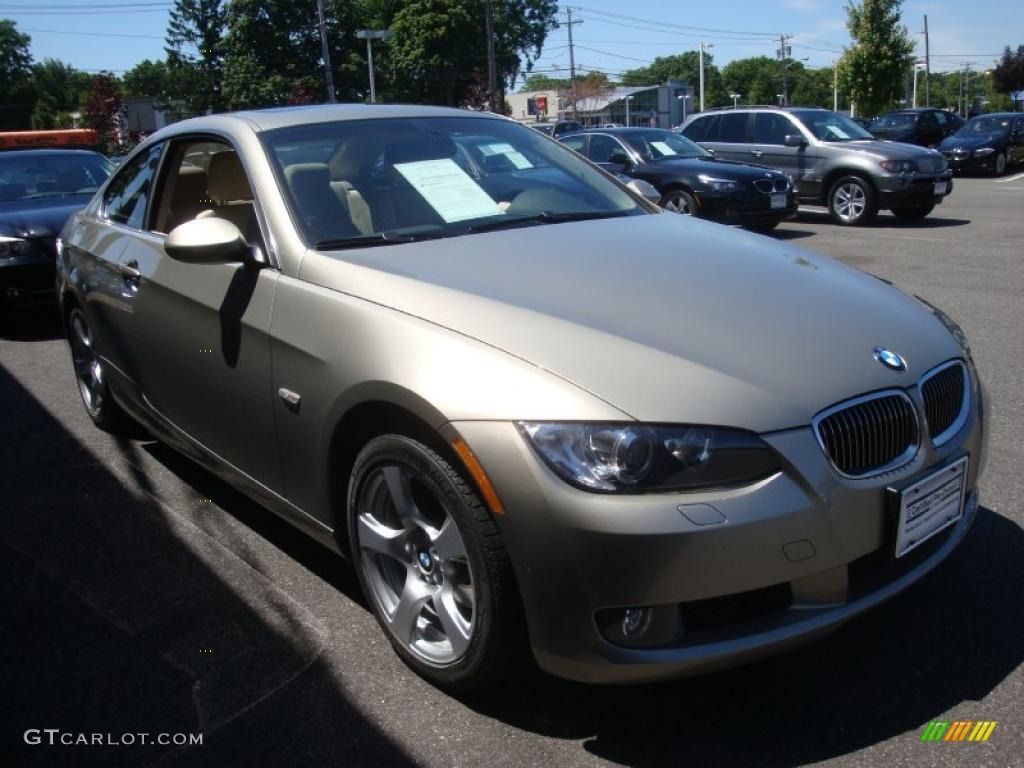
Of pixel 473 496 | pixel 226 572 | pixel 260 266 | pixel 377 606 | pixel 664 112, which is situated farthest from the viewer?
pixel 664 112

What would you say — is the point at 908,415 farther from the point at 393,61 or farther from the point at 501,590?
the point at 393,61

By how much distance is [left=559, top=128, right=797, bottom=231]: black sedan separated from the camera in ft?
39.0

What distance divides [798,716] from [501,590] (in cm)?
86

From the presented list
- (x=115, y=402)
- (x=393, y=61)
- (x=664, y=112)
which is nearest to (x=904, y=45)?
(x=115, y=402)

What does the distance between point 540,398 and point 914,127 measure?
27.3 m

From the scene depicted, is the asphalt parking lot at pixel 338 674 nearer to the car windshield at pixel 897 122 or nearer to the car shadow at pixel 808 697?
the car shadow at pixel 808 697

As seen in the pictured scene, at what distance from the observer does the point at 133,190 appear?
443 cm

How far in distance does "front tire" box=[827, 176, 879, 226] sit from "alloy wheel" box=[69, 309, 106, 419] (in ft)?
36.7

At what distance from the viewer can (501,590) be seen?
91.7 inches

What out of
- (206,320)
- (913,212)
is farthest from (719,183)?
(206,320)

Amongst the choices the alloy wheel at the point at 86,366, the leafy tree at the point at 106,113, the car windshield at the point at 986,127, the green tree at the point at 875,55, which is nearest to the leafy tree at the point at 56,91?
the leafy tree at the point at 106,113

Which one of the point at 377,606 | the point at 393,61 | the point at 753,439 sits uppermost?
the point at 393,61

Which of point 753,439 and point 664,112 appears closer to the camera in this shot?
point 753,439

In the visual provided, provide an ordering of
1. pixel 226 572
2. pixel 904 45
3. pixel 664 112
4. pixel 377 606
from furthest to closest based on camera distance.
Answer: pixel 664 112 → pixel 904 45 → pixel 226 572 → pixel 377 606
